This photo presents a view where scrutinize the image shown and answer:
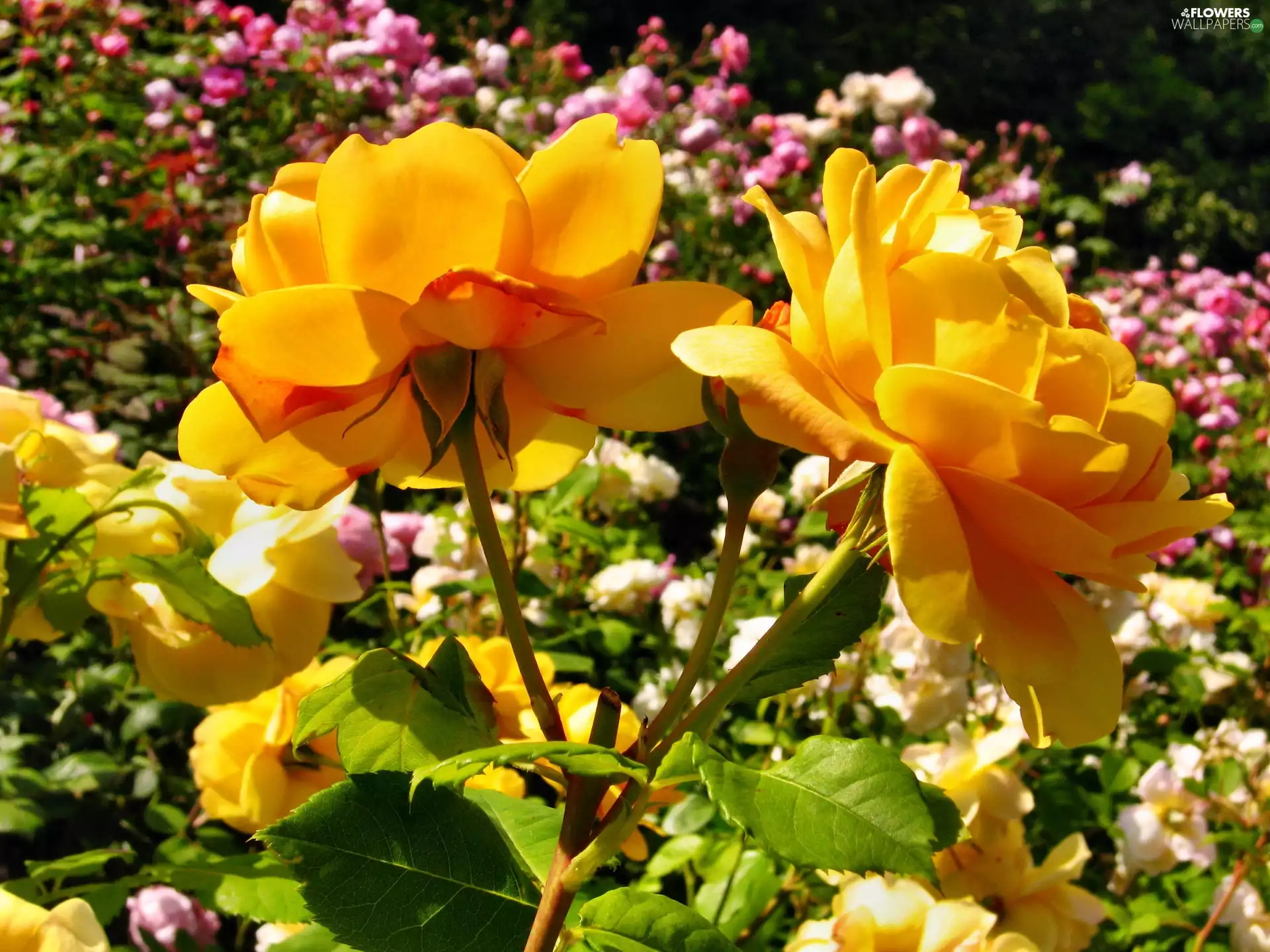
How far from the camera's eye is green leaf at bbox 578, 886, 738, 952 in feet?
1.31

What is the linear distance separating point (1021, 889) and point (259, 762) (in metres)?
0.61

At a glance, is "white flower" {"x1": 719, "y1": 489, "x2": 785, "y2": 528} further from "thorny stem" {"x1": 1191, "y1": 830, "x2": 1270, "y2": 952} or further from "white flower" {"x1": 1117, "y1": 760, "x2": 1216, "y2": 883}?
"thorny stem" {"x1": 1191, "y1": 830, "x2": 1270, "y2": 952}

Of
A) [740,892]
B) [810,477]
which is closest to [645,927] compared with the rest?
[740,892]

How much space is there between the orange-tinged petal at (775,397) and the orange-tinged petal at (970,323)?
0.04 metres

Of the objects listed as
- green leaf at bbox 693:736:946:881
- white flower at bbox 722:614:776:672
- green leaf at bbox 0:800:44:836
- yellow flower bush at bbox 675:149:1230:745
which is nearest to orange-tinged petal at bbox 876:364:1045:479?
yellow flower bush at bbox 675:149:1230:745

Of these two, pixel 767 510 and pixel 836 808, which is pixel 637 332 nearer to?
pixel 836 808

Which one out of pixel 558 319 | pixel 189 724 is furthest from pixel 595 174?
pixel 189 724

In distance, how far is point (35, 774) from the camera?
45.0 inches

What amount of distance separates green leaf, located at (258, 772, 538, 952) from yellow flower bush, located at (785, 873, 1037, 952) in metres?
0.37

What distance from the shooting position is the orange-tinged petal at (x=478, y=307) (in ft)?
1.25

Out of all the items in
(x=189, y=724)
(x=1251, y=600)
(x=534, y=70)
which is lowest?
(x=1251, y=600)

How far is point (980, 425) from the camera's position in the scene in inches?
14.8

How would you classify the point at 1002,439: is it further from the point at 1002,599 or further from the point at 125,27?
the point at 125,27

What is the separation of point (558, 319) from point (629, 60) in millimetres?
4038
